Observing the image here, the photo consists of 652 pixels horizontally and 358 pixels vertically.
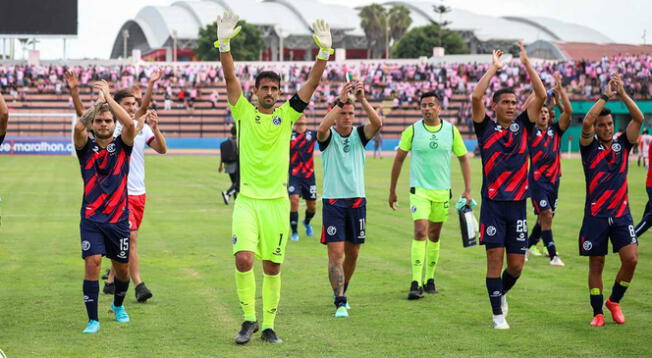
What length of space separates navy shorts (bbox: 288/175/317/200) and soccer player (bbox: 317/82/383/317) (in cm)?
699

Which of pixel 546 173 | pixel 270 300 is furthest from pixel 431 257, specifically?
pixel 546 173

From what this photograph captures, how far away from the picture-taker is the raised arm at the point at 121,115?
896cm

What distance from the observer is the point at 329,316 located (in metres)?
9.99

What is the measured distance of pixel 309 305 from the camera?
1069cm

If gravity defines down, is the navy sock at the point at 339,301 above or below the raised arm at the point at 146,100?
below

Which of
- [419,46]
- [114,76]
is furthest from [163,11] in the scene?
[114,76]

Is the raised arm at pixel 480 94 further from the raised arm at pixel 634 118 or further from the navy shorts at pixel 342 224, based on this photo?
the navy shorts at pixel 342 224

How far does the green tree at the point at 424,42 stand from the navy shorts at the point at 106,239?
344ft

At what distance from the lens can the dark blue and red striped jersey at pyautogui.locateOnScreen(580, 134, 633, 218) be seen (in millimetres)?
9555

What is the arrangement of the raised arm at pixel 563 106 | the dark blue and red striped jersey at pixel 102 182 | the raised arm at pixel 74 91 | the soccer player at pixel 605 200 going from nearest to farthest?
the dark blue and red striped jersey at pixel 102 182, the soccer player at pixel 605 200, the raised arm at pixel 74 91, the raised arm at pixel 563 106

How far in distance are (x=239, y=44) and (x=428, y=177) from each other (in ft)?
354

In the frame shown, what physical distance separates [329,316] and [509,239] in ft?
6.39

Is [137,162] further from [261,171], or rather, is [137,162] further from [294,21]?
[294,21]

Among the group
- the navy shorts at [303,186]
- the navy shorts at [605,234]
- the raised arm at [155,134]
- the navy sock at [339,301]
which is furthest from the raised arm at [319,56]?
the navy shorts at [303,186]
